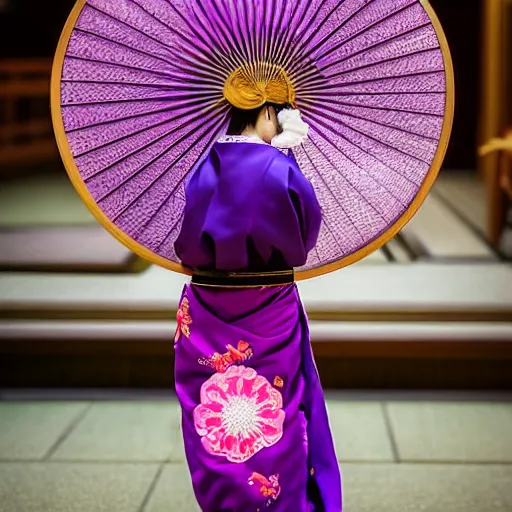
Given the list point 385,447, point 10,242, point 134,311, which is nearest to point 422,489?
point 385,447

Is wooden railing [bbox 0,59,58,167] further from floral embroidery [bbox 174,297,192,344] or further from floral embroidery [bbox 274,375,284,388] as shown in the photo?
floral embroidery [bbox 274,375,284,388]

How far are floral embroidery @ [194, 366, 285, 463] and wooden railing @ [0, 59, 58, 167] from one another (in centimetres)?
586

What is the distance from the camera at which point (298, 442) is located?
167 cm

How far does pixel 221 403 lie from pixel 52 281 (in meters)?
2.18

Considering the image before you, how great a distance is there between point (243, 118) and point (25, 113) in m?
6.45

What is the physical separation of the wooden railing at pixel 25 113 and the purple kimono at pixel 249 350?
5.83m

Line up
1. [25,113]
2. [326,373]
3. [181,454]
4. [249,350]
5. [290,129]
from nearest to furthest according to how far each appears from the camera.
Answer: [290,129] < [249,350] < [181,454] < [326,373] < [25,113]

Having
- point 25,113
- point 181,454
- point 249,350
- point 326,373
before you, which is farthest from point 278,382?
point 25,113

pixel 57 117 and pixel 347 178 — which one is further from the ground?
pixel 57 117

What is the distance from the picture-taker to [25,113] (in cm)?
752

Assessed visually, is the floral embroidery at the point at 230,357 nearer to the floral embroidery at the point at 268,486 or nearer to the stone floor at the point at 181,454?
the floral embroidery at the point at 268,486

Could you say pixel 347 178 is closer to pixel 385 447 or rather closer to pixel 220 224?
pixel 220 224

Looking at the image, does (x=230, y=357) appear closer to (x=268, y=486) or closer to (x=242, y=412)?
(x=242, y=412)

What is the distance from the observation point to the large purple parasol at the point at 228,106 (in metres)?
1.49
